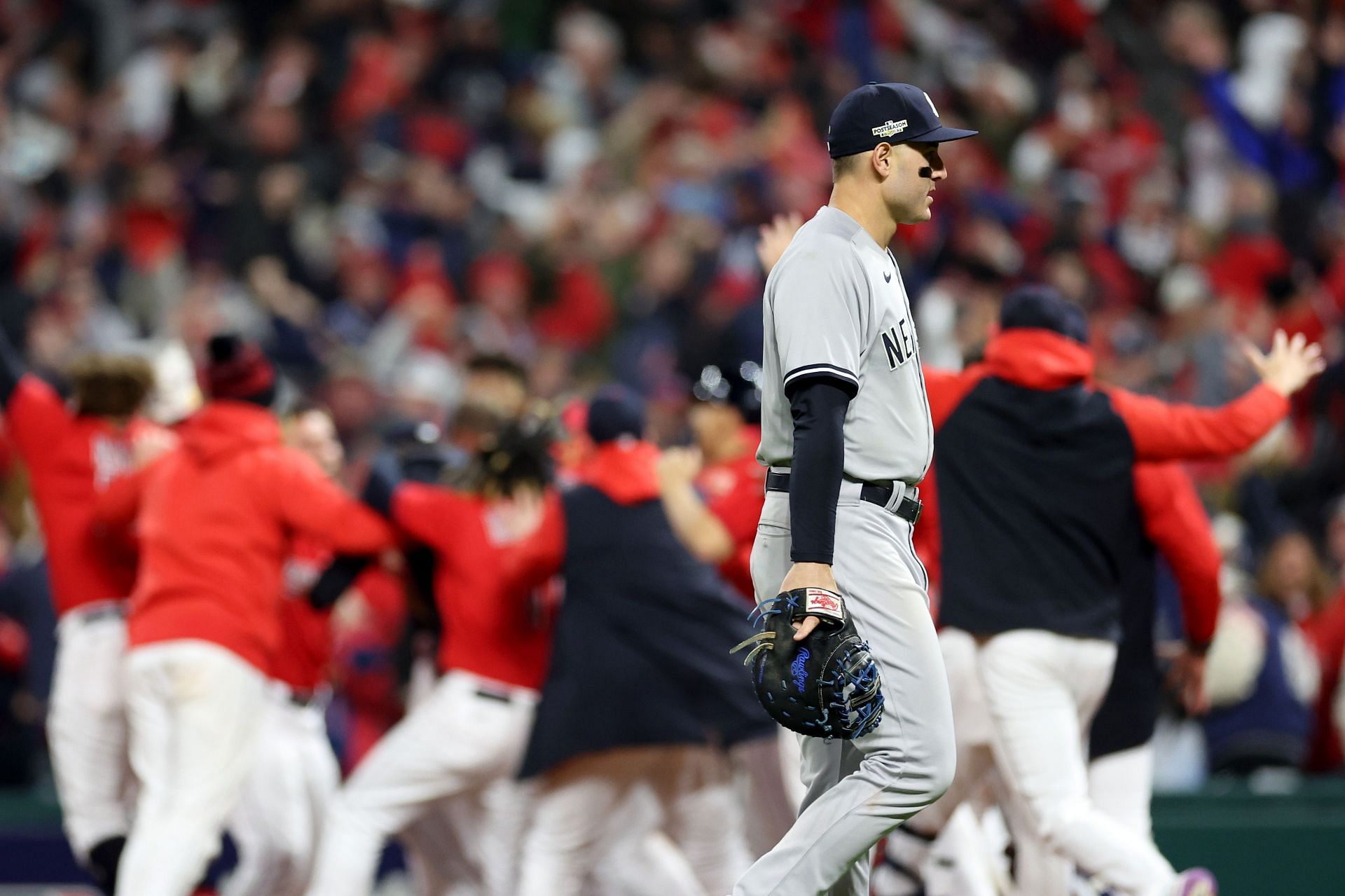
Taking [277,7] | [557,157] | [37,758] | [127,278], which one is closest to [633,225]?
[557,157]

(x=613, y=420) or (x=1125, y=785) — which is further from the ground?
(x=613, y=420)

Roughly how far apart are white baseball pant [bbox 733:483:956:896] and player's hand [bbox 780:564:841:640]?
23 cm

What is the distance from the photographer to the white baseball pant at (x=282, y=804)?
718 cm

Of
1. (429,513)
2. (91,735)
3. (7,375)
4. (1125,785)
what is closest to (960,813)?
(1125,785)

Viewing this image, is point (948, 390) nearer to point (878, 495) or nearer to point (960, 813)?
point (960, 813)

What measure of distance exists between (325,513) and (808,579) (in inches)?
117

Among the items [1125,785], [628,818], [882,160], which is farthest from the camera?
[628,818]

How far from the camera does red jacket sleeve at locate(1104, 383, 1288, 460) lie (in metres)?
5.82

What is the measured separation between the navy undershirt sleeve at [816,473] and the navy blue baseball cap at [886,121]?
25.5 inches

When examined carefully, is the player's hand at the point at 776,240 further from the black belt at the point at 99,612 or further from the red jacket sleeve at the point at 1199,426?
the black belt at the point at 99,612

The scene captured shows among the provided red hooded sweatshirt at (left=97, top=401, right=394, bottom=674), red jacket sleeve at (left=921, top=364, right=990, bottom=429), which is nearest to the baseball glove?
red jacket sleeve at (left=921, top=364, right=990, bottom=429)

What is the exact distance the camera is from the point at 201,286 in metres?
13.2

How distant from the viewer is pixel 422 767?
664cm

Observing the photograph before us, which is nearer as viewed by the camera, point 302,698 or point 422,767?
point 422,767
